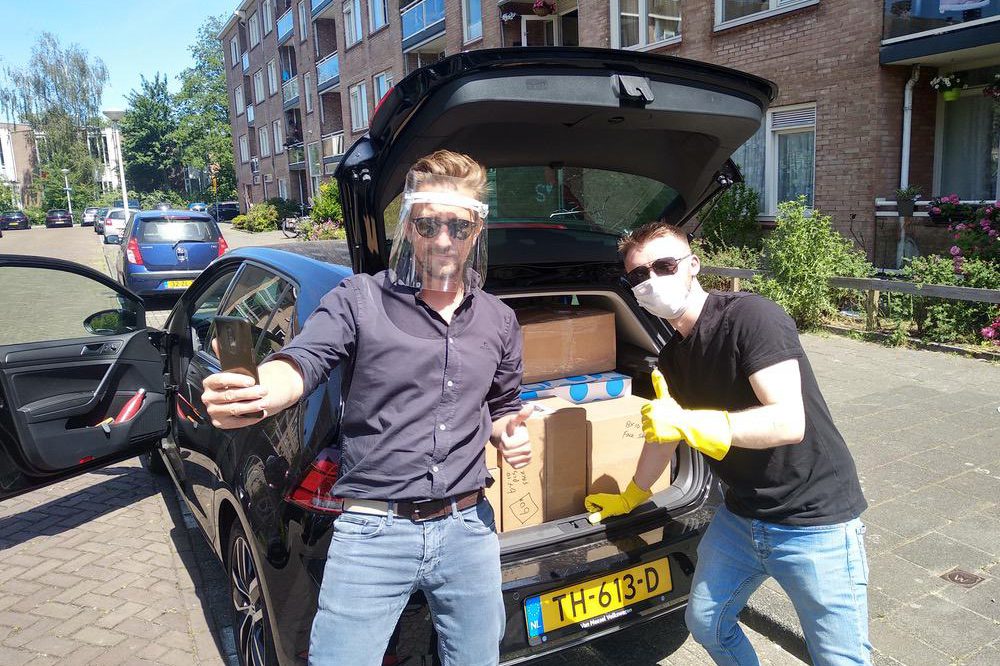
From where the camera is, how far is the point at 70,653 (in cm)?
297

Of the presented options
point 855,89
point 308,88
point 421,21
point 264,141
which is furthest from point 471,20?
point 264,141

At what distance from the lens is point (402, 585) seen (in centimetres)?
185

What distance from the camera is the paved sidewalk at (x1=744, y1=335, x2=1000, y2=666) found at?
9.71 feet

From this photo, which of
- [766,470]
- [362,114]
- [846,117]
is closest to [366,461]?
[766,470]

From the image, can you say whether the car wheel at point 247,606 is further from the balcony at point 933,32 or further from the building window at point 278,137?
the building window at point 278,137

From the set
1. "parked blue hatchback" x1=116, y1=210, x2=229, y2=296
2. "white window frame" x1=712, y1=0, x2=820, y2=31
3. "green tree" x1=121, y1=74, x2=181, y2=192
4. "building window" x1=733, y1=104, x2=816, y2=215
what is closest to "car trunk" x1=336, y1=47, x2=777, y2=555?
"building window" x1=733, y1=104, x2=816, y2=215

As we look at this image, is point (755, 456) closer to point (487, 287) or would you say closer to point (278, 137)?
point (487, 287)

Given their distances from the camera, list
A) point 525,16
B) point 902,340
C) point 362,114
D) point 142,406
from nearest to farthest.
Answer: point 142,406, point 902,340, point 525,16, point 362,114

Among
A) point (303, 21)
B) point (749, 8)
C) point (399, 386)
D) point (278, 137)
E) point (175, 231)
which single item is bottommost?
point (399, 386)

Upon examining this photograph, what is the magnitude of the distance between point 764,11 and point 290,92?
3227 centimetres

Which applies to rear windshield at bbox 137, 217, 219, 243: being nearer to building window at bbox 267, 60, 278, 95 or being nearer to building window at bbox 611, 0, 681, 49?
building window at bbox 611, 0, 681, 49

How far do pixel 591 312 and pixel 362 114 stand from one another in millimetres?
27472

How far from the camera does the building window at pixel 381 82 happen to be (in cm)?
2644

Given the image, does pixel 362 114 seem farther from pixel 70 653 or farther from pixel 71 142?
pixel 71 142
